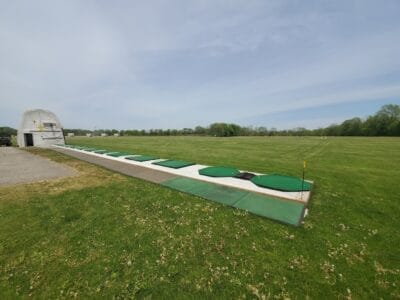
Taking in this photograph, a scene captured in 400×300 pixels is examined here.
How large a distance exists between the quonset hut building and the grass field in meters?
20.8

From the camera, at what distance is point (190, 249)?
2688mm

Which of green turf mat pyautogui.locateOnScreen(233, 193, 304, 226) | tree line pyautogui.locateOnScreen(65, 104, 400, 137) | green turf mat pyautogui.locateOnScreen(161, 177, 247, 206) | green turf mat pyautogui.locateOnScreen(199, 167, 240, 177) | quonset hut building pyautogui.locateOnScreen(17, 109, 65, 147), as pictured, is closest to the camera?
→ green turf mat pyautogui.locateOnScreen(233, 193, 304, 226)

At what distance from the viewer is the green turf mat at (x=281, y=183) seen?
5.06 m

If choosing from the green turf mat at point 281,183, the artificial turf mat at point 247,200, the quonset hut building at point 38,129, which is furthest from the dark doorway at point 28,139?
the green turf mat at point 281,183

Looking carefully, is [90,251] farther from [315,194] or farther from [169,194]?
[315,194]

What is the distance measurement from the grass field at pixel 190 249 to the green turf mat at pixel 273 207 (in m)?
0.23

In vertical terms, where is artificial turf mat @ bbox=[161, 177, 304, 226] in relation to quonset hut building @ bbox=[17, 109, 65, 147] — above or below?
below

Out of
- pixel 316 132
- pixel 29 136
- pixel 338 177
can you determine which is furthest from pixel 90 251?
pixel 316 132

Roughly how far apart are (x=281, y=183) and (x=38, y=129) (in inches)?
1025

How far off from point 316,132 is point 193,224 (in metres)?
69.8

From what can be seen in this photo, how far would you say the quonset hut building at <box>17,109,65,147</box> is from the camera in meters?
19.6

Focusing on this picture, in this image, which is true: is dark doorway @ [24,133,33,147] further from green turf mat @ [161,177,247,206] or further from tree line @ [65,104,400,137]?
tree line @ [65,104,400,137]

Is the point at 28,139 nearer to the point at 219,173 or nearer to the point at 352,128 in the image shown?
the point at 219,173

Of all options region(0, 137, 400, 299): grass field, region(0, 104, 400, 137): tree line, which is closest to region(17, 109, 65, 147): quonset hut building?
region(0, 137, 400, 299): grass field
